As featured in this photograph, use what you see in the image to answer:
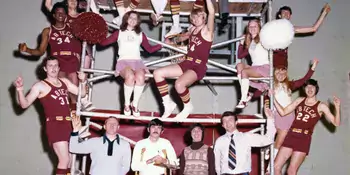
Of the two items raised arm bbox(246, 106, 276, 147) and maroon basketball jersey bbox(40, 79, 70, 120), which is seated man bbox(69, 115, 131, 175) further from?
raised arm bbox(246, 106, 276, 147)

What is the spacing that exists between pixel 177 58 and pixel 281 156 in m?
1.85

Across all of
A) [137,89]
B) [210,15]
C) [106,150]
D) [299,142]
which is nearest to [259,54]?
[210,15]

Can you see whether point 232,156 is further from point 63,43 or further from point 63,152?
Result: point 63,43

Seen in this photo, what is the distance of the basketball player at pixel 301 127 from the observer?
16.2ft

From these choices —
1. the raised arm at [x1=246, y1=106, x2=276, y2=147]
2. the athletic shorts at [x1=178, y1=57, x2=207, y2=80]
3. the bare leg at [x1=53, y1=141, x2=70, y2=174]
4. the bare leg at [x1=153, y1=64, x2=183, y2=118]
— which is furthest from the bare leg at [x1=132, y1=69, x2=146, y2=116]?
the raised arm at [x1=246, y1=106, x2=276, y2=147]

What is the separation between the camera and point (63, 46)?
16.7 feet

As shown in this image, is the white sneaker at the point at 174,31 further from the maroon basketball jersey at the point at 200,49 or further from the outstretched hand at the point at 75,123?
the outstretched hand at the point at 75,123

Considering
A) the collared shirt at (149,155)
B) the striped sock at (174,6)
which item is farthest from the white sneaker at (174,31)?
the collared shirt at (149,155)

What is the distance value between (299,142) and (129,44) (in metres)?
2.37

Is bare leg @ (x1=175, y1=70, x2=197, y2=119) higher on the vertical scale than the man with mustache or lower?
higher

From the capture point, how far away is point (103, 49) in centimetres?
671

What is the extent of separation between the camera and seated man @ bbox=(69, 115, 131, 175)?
446cm

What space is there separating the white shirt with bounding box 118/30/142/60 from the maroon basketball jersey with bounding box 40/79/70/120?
832 mm

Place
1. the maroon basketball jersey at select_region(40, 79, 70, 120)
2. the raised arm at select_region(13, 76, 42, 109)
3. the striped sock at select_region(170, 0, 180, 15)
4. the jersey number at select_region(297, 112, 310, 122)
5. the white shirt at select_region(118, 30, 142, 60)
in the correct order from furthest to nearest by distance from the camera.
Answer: the striped sock at select_region(170, 0, 180, 15) < the jersey number at select_region(297, 112, 310, 122) < the white shirt at select_region(118, 30, 142, 60) < the maroon basketball jersey at select_region(40, 79, 70, 120) < the raised arm at select_region(13, 76, 42, 109)
